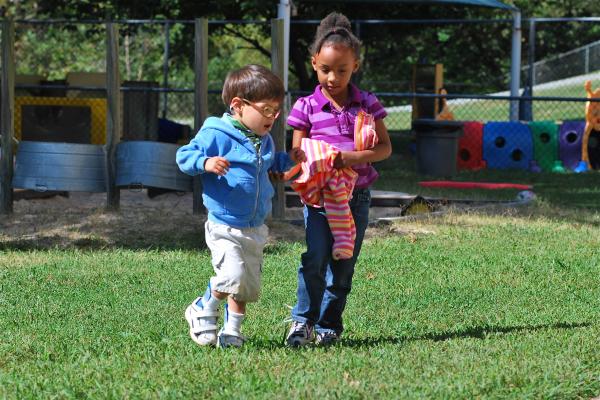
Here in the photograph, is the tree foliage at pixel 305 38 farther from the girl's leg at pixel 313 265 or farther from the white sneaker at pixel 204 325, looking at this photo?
the white sneaker at pixel 204 325

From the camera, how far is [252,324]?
5383 millimetres

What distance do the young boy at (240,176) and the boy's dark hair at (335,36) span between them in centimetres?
28

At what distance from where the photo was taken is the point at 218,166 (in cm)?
433

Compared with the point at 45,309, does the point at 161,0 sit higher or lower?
higher

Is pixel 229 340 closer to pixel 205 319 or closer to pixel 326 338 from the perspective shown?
pixel 205 319

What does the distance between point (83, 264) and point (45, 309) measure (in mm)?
1511

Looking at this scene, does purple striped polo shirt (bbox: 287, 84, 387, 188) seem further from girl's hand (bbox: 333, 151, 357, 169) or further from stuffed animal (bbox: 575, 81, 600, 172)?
stuffed animal (bbox: 575, 81, 600, 172)

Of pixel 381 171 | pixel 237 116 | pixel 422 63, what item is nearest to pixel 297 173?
pixel 237 116

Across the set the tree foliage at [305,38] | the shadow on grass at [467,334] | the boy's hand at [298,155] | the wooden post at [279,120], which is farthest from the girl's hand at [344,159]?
the tree foliage at [305,38]

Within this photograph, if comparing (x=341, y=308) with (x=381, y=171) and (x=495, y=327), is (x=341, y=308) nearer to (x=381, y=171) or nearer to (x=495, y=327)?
(x=495, y=327)

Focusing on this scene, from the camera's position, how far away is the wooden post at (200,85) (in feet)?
30.7

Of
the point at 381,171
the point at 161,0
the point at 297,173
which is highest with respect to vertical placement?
the point at 161,0

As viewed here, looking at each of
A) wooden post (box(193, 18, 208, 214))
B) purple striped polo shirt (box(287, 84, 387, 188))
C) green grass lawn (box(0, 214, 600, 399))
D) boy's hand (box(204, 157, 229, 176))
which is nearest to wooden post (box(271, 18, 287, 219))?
wooden post (box(193, 18, 208, 214))

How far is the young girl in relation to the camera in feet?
15.4
